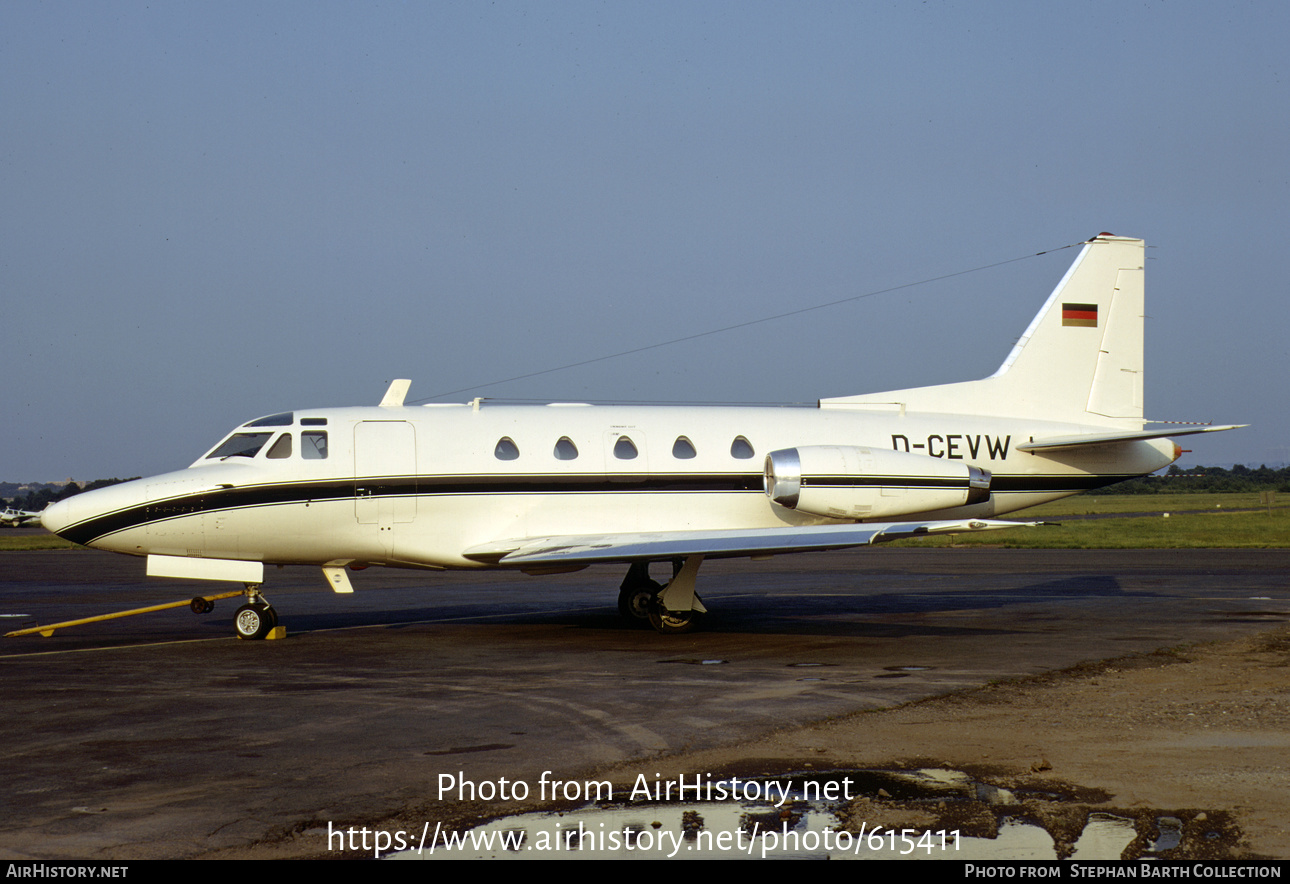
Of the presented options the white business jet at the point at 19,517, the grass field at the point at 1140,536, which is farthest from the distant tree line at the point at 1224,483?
the white business jet at the point at 19,517

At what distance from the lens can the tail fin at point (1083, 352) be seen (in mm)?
20172

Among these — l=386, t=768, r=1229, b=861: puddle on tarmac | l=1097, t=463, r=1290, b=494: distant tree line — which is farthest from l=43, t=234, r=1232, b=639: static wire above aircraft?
l=1097, t=463, r=1290, b=494: distant tree line

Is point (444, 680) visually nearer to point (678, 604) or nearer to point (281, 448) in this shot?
point (678, 604)

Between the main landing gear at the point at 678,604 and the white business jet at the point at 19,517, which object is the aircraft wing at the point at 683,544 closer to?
the main landing gear at the point at 678,604

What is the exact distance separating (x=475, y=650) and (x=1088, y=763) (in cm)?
929

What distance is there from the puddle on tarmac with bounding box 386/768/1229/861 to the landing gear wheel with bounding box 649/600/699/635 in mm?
9871

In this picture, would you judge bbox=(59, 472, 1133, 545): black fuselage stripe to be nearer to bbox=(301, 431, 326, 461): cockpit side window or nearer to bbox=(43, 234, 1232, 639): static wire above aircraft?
bbox=(43, 234, 1232, 639): static wire above aircraft

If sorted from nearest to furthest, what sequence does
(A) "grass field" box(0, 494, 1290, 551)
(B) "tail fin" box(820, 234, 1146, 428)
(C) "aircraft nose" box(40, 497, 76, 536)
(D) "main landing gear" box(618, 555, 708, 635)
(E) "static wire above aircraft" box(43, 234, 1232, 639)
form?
(C) "aircraft nose" box(40, 497, 76, 536) < (E) "static wire above aircraft" box(43, 234, 1232, 639) < (D) "main landing gear" box(618, 555, 708, 635) < (B) "tail fin" box(820, 234, 1146, 428) < (A) "grass field" box(0, 494, 1290, 551)

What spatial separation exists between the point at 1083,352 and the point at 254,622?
49.9 feet

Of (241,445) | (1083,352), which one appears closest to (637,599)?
(241,445)

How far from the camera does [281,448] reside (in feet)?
54.9

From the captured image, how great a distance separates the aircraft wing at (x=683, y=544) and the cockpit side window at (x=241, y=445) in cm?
355

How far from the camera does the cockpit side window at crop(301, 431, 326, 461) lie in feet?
55.0

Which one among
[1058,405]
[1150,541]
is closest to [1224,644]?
[1058,405]
